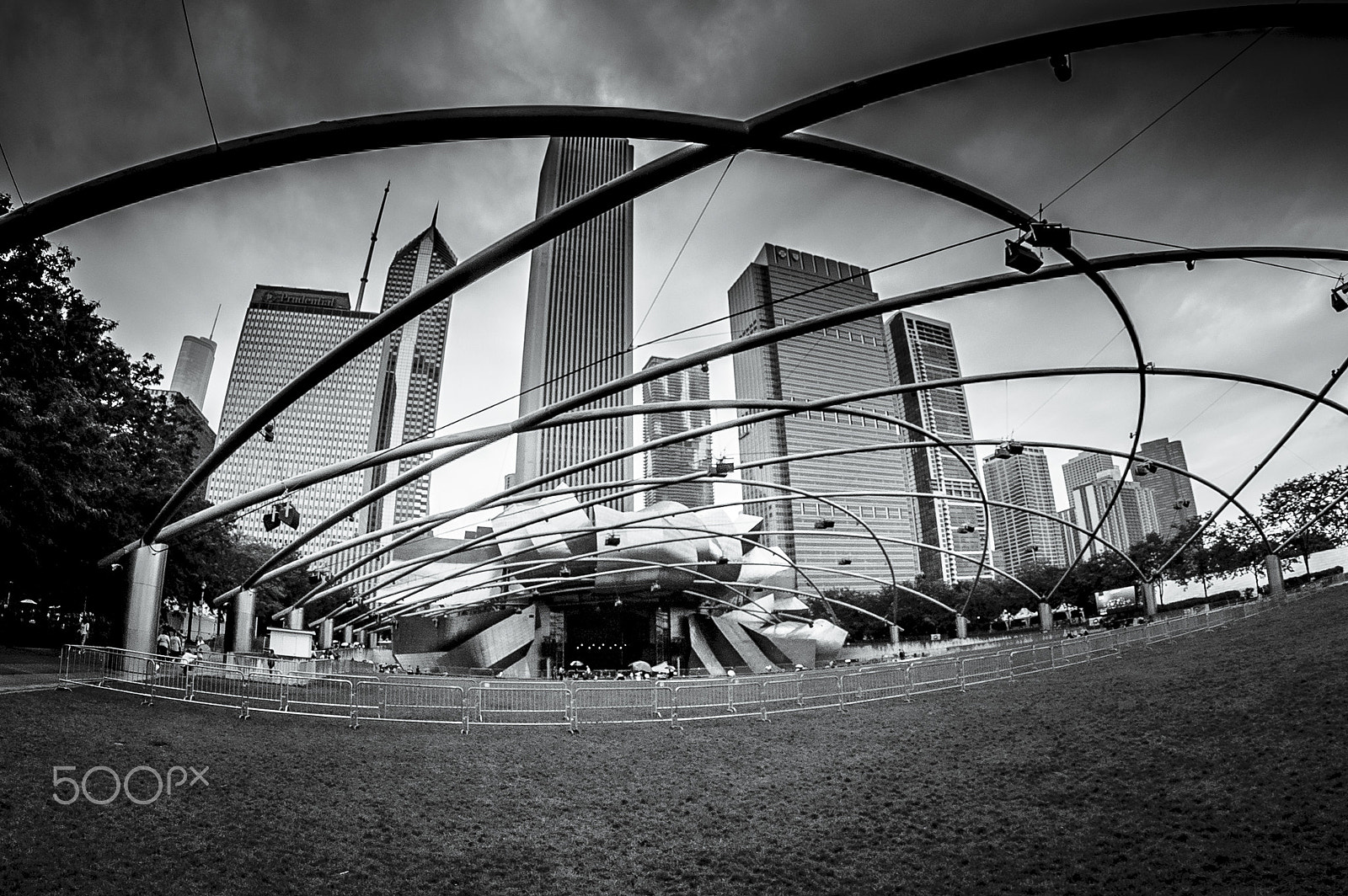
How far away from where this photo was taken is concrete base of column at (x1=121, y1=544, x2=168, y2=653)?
22.7 m

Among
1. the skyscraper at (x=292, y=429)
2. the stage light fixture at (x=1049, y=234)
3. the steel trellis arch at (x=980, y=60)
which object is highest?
the skyscraper at (x=292, y=429)

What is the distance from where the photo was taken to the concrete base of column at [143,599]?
2266 centimetres

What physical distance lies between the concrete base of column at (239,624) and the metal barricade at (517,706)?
22509 mm

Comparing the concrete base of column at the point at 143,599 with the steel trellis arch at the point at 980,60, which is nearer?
the steel trellis arch at the point at 980,60

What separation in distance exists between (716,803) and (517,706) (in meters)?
8.63

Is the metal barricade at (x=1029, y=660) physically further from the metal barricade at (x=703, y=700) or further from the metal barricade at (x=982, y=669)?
the metal barricade at (x=703, y=700)

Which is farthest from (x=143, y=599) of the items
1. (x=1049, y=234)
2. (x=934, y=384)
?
(x=1049, y=234)

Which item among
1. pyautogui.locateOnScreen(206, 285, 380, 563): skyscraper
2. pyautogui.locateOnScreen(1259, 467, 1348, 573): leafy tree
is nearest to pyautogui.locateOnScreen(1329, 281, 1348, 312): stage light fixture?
pyautogui.locateOnScreen(1259, 467, 1348, 573): leafy tree

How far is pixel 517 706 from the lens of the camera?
64.1 ft

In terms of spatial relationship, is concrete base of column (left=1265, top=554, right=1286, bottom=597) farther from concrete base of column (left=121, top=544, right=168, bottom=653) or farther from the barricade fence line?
concrete base of column (left=121, top=544, right=168, bottom=653)

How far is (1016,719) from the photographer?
16.8m

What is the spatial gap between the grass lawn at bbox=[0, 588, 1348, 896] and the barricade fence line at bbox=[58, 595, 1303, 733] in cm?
91

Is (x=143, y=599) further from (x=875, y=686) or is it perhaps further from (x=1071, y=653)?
(x=1071, y=653)

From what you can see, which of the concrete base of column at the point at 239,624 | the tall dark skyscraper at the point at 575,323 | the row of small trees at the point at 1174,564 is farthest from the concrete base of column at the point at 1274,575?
the tall dark skyscraper at the point at 575,323
